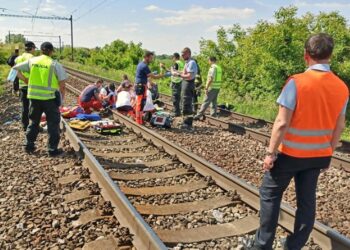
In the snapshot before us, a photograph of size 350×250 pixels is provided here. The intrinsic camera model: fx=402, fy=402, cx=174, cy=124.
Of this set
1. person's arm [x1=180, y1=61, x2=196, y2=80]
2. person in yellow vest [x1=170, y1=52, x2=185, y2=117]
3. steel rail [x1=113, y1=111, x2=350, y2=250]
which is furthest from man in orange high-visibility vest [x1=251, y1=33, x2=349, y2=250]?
person in yellow vest [x1=170, y1=52, x2=185, y2=117]

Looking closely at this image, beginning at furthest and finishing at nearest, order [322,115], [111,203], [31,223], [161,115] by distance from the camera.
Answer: [161,115] < [111,203] < [31,223] < [322,115]

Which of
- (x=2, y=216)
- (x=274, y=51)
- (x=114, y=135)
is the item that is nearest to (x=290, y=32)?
(x=274, y=51)

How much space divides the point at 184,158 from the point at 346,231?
309 cm

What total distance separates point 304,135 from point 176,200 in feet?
7.77

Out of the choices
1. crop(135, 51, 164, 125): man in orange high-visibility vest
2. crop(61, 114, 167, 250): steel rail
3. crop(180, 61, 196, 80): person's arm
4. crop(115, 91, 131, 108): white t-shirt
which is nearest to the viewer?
crop(61, 114, 167, 250): steel rail

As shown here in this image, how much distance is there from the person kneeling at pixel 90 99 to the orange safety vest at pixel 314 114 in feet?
30.9

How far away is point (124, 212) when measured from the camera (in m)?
4.46

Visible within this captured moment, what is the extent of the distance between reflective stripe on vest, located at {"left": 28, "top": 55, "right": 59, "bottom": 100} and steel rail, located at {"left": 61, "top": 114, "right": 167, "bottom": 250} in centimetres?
135

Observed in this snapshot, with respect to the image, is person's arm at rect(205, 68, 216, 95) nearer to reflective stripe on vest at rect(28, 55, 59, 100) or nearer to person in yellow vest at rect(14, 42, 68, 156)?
person in yellow vest at rect(14, 42, 68, 156)

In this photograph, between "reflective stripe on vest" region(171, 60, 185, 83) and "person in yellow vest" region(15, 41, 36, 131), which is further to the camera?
"reflective stripe on vest" region(171, 60, 185, 83)

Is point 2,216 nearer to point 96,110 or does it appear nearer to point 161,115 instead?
point 161,115

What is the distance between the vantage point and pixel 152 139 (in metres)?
8.64

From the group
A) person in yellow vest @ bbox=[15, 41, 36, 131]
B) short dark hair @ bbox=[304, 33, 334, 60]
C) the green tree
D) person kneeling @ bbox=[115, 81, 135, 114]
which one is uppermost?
the green tree

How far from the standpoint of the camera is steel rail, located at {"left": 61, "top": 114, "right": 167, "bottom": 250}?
3.71 meters
